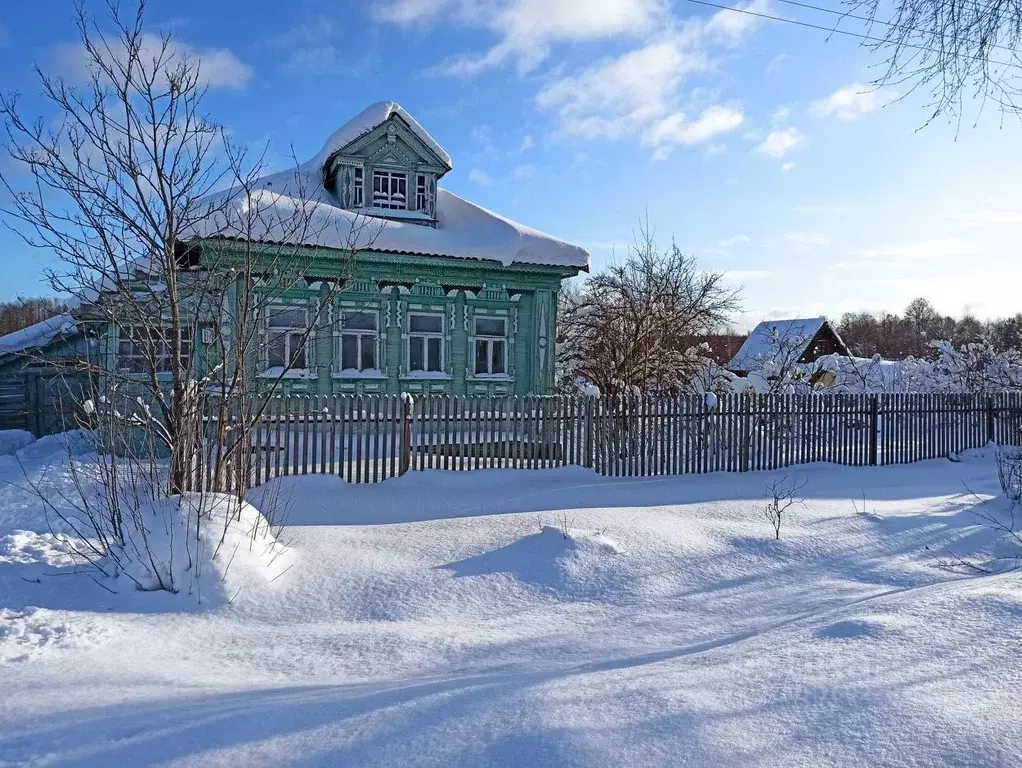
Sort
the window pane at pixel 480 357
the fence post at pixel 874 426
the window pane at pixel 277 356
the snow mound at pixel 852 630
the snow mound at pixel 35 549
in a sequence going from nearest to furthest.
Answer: the snow mound at pixel 852 630, the snow mound at pixel 35 549, the fence post at pixel 874 426, the window pane at pixel 277 356, the window pane at pixel 480 357

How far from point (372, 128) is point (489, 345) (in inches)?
226

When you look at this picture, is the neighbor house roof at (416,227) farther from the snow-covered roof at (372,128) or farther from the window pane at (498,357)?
the window pane at (498,357)

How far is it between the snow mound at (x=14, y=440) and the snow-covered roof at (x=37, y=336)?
203 centimetres

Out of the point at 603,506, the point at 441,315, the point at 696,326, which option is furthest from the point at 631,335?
the point at 603,506

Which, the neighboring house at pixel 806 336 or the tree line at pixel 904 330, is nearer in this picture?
the neighboring house at pixel 806 336

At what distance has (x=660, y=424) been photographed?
11.2 meters

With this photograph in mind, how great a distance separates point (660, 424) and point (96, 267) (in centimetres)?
823

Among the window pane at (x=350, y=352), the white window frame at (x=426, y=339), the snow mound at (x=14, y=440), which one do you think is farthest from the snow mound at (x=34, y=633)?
the white window frame at (x=426, y=339)

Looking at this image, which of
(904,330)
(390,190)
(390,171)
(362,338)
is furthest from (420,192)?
(904,330)

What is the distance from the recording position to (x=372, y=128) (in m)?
15.6

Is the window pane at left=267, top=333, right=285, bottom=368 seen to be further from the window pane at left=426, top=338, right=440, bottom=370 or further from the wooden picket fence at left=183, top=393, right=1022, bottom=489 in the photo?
the wooden picket fence at left=183, top=393, right=1022, bottom=489

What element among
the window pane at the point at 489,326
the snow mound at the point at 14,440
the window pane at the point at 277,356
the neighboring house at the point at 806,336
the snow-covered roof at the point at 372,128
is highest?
the snow-covered roof at the point at 372,128

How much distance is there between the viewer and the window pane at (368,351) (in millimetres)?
15227

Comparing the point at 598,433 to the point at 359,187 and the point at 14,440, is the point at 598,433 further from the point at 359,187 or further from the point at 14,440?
the point at 14,440
